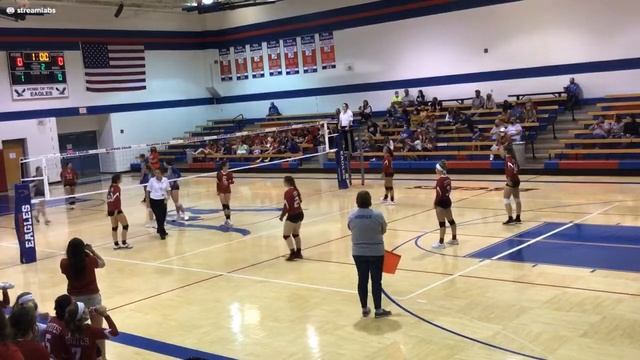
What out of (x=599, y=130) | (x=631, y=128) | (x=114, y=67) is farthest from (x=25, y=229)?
(x=114, y=67)

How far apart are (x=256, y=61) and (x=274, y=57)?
1.48 meters

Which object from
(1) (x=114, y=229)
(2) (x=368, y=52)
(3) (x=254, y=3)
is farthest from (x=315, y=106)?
(1) (x=114, y=229)

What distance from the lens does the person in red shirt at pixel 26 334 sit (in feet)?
15.7

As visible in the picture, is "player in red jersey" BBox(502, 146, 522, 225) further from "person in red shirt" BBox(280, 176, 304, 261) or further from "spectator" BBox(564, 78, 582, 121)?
"spectator" BBox(564, 78, 582, 121)

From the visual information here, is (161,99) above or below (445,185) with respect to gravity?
above

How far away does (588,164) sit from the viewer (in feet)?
70.5

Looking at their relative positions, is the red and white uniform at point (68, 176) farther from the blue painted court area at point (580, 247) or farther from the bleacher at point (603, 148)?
the bleacher at point (603, 148)

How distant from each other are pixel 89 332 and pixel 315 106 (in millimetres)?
29908

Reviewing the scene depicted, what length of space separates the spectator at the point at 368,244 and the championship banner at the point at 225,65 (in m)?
31.7

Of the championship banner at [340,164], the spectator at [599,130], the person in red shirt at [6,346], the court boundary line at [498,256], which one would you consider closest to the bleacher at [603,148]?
the spectator at [599,130]

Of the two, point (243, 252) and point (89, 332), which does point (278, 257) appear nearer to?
point (243, 252)

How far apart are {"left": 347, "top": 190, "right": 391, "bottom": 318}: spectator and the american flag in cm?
2875

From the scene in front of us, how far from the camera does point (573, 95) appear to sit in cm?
2495

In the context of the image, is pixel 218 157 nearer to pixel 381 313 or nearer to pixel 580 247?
pixel 580 247
